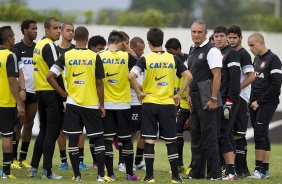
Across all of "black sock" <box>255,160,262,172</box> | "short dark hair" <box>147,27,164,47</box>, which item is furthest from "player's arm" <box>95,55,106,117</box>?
"black sock" <box>255,160,262,172</box>

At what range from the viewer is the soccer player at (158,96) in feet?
42.3

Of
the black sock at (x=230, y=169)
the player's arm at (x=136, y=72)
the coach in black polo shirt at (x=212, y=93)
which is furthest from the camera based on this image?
the black sock at (x=230, y=169)

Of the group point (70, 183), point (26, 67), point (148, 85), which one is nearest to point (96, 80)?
point (148, 85)

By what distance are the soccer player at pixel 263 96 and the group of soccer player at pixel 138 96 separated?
0.06 feet

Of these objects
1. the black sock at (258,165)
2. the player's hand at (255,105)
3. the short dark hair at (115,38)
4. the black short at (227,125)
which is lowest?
the black sock at (258,165)

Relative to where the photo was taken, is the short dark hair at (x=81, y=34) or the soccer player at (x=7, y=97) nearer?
the short dark hair at (x=81, y=34)

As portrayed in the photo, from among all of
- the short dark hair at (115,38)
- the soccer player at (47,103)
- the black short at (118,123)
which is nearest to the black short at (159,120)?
the black short at (118,123)

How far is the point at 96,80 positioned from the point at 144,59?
0.81 meters

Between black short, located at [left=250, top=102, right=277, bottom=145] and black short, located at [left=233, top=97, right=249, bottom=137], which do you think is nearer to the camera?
black short, located at [left=233, top=97, right=249, bottom=137]

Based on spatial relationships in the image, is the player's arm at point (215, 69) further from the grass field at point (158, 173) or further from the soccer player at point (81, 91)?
the soccer player at point (81, 91)

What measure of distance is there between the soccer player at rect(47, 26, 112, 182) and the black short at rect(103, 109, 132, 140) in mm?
421

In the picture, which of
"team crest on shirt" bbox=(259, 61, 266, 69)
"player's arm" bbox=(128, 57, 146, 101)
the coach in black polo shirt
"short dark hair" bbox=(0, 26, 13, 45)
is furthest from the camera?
"team crest on shirt" bbox=(259, 61, 266, 69)

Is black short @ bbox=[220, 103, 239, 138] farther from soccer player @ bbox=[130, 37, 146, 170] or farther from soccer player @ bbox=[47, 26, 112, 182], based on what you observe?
soccer player @ bbox=[47, 26, 112, 182]

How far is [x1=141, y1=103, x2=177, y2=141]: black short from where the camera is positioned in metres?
12.9
